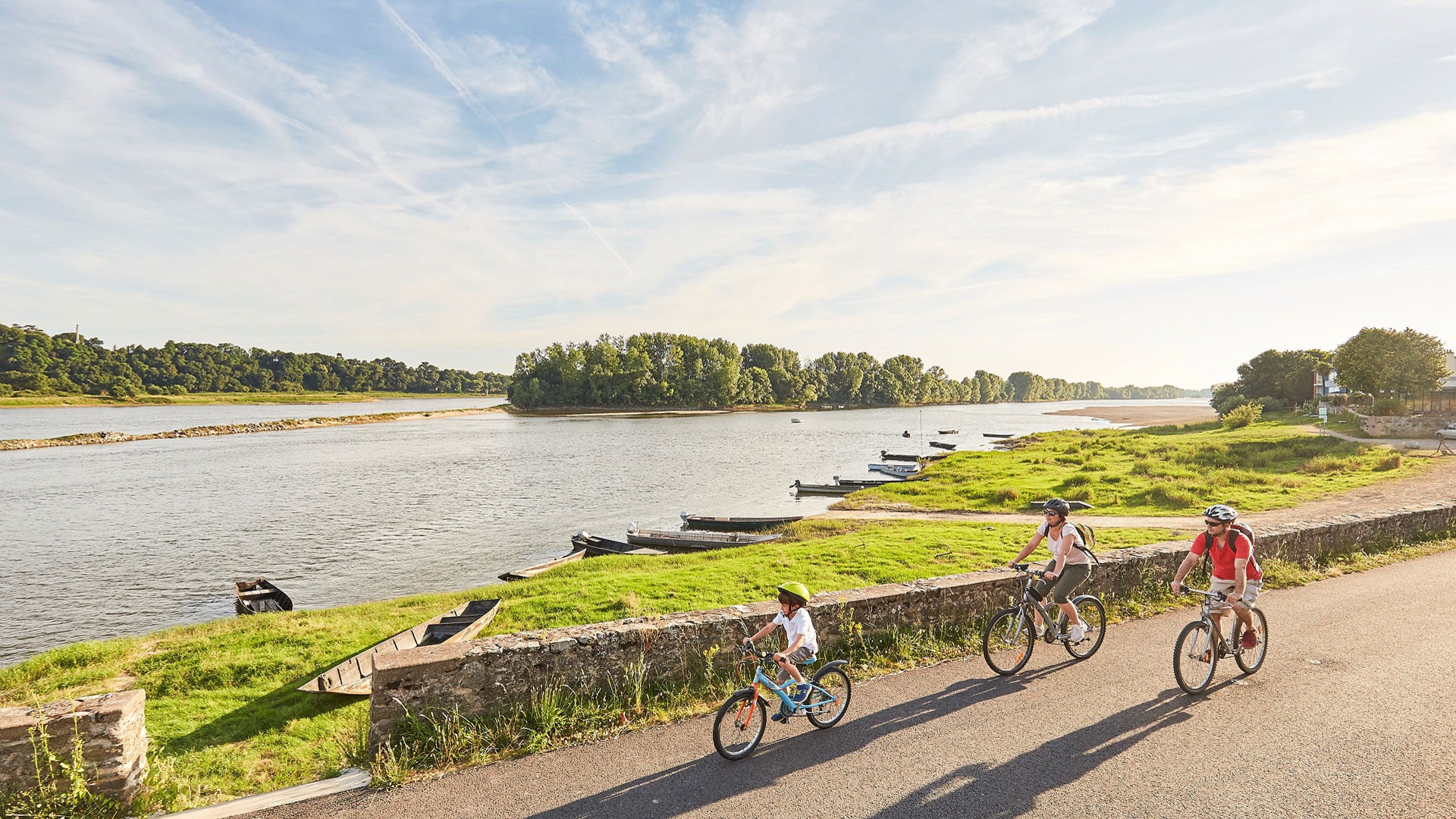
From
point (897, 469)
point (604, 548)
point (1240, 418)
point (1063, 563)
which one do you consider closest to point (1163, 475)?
point (897, 469)

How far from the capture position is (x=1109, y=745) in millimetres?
6523

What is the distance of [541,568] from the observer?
23.2 m

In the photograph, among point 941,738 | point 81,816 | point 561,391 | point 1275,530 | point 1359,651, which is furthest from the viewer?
point 561,391

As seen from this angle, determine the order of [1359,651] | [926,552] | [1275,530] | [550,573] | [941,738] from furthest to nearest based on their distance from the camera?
[550,573]
[926,552]
[1275,530]
[1359,651]
[941,738]

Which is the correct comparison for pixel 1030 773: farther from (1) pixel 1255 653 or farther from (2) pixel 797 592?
(1) pixel 1255 653

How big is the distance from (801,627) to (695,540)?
68.3 feet

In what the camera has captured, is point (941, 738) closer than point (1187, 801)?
No

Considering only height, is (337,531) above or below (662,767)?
below

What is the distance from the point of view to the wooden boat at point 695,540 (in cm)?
2666

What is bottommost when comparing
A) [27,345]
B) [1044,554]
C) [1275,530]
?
[1044,554]

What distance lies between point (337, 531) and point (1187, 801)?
3703cm

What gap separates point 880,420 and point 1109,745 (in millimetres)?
138807

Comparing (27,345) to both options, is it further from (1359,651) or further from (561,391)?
(1359,651)

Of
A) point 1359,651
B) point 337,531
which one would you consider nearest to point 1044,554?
point 1359,651
